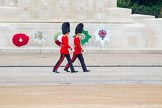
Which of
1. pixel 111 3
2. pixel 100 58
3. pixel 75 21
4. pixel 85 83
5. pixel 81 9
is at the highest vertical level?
pixel 111 3

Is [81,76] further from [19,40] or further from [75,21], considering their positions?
[75,21]

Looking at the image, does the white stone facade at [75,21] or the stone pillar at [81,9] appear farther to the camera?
the stone pillar at [81,9]

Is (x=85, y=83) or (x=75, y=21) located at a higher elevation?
(x=85, y=83)

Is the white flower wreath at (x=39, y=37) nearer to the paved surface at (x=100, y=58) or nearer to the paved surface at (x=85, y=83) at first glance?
the paved surface at (x=100, y=58)

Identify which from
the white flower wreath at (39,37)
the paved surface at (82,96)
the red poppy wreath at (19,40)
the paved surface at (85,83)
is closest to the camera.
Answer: the paved surface at (82,96)

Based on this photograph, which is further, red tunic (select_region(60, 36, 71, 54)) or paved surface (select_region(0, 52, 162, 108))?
red tunic (select_region(60, 36, 71, 54))

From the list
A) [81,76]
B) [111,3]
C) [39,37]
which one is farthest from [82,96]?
[111,3]

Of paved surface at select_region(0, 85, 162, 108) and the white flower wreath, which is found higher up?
paved surface at select_region(0, 85, 162, 108)

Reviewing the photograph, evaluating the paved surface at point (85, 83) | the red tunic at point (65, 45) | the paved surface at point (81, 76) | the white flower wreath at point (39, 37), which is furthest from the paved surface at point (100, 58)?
the red tunic at point (65, 45)

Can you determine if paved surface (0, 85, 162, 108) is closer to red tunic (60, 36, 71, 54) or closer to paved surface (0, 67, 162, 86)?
paved surface (0, 67, 162, 86)

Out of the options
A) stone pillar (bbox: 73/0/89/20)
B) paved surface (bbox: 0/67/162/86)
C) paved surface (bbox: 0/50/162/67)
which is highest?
stone pillar (bbox: 73/0/89/20)

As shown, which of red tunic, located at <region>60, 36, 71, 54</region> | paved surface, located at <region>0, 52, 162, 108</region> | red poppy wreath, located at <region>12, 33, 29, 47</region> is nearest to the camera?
paved surface, located at <region>0, 52, 162, 108</region>

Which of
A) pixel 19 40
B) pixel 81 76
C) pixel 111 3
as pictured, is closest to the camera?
pixel 81 76

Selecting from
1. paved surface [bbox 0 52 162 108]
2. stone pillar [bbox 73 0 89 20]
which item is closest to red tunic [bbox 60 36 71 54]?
paved surface [bbox 0 52 162 108]
